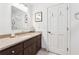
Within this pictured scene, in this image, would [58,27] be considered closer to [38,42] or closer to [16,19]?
[38,42]

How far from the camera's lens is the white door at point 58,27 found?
2.76 meters

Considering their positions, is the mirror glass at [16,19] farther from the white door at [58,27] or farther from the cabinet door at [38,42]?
the white door at [58,27]

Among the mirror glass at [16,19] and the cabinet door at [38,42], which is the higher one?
the mirror glass at [16,19]

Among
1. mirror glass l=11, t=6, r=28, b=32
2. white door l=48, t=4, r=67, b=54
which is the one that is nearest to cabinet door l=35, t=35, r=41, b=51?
white door l=48, t=4, r=67, b=54

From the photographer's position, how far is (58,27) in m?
2.81

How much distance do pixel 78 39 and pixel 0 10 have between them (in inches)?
75.8

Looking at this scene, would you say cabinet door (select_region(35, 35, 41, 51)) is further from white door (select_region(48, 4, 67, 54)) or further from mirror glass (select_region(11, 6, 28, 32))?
mirror glass (select_region(11, 6, 28, 32))

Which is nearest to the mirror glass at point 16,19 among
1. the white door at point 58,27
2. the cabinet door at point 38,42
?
the cabinet door at point 38,42

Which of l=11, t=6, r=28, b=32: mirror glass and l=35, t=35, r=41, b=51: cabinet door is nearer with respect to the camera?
l=11, t=6, r=28, b=32: mirror glass

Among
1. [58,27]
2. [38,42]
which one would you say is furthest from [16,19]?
[58,27]

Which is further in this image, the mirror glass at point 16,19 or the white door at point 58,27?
the white door at point 58,27

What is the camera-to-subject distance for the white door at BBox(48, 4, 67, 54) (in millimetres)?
2764

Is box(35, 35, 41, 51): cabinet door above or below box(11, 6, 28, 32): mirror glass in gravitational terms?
below

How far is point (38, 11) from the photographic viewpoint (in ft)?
8.32
